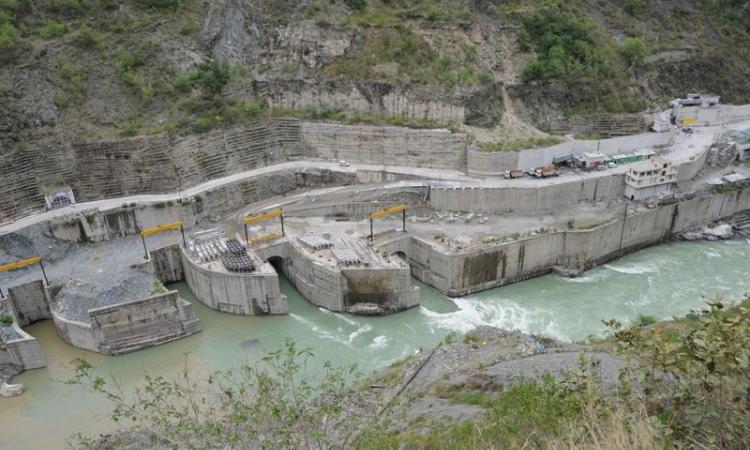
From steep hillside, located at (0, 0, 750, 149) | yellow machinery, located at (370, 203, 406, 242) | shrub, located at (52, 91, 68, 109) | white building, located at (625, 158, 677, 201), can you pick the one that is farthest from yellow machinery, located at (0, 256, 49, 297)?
white building, located at (625, 158, 677, 201)

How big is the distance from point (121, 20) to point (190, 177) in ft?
46.3

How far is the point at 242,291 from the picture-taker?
31641 millimetres

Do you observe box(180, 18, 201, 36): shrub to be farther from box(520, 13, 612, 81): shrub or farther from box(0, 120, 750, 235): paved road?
box(520, 13, 612, 81): shrub

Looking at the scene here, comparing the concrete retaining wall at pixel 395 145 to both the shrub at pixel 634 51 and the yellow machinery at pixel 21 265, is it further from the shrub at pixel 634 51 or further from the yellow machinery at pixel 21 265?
the yellow machinery at pixel 21 265

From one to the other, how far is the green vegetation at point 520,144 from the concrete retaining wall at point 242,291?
702 inches

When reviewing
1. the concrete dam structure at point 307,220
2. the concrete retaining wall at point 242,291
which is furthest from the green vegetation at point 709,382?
the concrete retaining wall at point 242,291

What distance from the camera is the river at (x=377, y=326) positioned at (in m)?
25.7

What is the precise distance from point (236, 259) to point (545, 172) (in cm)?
2170

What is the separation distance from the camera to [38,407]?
25.8m

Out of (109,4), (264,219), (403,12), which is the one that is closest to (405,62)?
(403,12)

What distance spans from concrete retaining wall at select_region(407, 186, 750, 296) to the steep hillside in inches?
418

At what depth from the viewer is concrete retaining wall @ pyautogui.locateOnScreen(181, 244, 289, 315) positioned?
31359 millimetres

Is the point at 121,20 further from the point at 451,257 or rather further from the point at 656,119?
the point at 656,119

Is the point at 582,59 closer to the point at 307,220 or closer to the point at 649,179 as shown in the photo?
the point at 649,179
